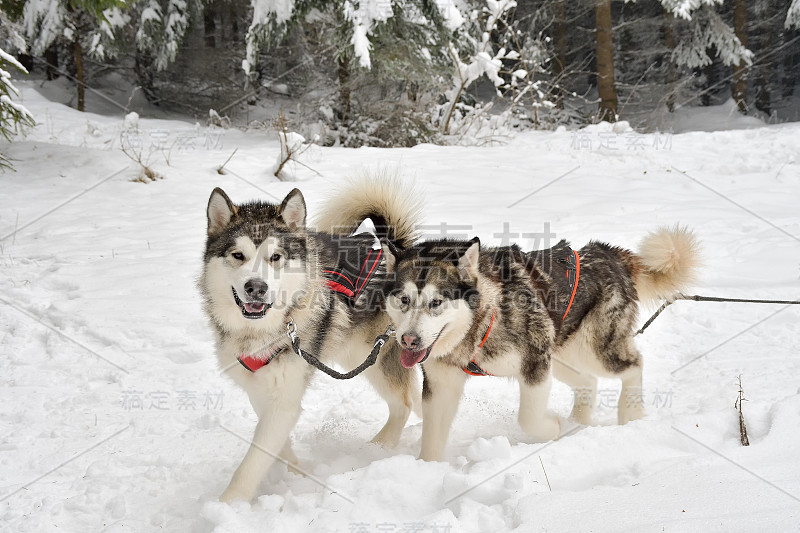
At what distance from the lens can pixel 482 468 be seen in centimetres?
233

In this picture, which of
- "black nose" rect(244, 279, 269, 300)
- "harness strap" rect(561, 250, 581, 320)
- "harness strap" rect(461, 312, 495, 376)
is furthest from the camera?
"harness strap" rect(561, 250, 581, 320)

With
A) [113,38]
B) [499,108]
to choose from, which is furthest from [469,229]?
[499,108]

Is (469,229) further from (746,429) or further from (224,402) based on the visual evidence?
(746,429)

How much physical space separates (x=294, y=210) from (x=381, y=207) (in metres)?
0.73

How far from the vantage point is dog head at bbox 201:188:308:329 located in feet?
8.34

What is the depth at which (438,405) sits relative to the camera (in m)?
2.93

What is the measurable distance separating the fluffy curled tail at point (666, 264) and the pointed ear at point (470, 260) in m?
1.26

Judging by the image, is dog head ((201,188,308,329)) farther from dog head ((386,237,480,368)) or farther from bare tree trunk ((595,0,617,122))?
bare tree trunk ((595,0,617,122))

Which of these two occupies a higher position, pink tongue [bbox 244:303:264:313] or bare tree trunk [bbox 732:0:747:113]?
bare tree trunk [bbox 732:0:747:113]

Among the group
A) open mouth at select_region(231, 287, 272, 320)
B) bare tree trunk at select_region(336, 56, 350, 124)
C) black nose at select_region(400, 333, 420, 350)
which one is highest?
bare tree trunk at select_region(336, 56, 350, 124)

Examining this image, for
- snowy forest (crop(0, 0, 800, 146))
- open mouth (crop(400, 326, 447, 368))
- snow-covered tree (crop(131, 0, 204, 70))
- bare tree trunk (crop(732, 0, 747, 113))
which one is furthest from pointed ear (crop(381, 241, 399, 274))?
bare tree trunk (crop(732, 0, 747, 113))

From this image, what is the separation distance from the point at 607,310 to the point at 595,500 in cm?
146

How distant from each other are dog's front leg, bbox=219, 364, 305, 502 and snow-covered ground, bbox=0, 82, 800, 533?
0.16 metres

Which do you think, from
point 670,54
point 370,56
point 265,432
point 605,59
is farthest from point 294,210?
point 670,54
